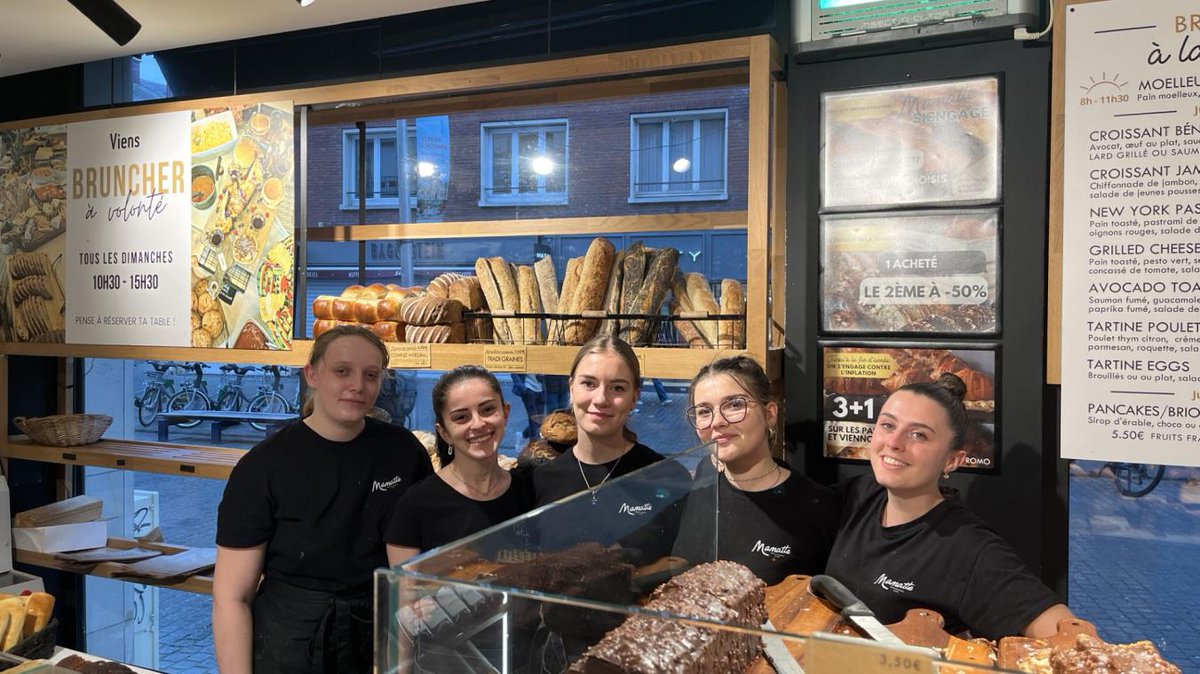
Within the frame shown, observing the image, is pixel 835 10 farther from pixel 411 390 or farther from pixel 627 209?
pixel 411 390

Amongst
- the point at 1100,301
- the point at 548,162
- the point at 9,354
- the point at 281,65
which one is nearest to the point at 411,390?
the point at 548,162

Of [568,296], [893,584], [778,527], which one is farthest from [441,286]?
[893,584]

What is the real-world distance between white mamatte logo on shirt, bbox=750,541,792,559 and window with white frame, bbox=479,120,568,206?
1472 millimetres

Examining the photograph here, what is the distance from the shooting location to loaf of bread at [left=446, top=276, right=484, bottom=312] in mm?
2666

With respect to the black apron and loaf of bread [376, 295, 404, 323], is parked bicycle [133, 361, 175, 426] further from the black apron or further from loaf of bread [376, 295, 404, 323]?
the black apron

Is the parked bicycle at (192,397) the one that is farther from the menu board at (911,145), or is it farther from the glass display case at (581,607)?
the glass display case at (581,607)

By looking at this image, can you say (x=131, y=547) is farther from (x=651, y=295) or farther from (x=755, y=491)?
(x=755, y=491)

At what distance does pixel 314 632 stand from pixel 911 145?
6.07 feet

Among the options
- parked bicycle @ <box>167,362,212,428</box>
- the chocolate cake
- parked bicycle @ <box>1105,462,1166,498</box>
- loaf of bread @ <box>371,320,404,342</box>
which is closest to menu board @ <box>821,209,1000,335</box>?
parked bicycle @ <box>1105,462,1166,498</box>

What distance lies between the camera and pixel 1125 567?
2.22 metres

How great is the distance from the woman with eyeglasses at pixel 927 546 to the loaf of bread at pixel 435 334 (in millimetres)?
1372

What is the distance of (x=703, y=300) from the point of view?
2.40 metres

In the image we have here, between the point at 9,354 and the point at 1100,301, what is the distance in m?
3.81

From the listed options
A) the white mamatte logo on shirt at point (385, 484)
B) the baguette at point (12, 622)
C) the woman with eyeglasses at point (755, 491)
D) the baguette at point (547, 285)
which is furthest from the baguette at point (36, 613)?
the woman with eyeglasses at point (755, 491)
